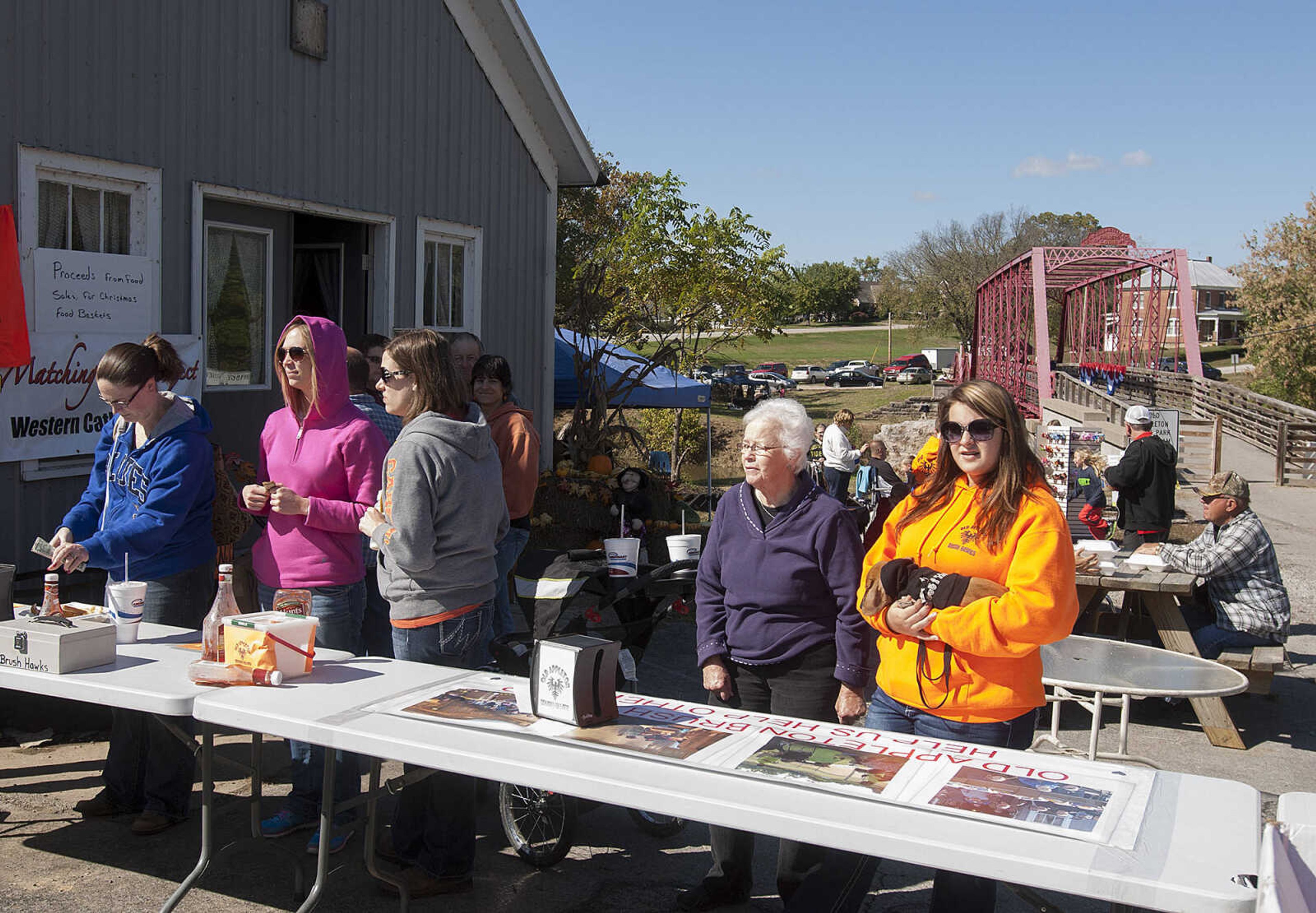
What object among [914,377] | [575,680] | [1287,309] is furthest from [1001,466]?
[914,377]

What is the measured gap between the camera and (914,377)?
203 ft

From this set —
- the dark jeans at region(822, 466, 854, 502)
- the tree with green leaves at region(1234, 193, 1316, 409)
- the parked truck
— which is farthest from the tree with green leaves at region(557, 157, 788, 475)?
the parked truck

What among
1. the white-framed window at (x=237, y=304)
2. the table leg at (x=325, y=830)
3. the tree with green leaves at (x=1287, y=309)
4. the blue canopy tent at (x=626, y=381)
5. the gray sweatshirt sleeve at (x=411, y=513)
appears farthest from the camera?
the tree with green leaves at (x=1287, y=309)

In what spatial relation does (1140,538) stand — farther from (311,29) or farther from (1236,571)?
(311,29)

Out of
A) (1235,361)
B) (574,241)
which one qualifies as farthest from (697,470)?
(1235,361)

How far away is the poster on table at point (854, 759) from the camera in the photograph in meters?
2.43

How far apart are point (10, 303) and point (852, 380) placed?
5634cm

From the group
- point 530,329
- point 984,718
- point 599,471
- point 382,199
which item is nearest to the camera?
point 984,718

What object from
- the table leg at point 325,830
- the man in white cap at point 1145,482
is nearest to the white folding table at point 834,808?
the table leg at point 325,830

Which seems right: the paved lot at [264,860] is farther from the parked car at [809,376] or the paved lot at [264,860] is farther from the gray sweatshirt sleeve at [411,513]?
the parked car at [809,376]

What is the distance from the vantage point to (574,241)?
90.9 ft

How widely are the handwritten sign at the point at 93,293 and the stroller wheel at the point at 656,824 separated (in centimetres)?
398

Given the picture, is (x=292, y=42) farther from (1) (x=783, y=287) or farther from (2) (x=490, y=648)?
(1) (x=783, y=287)

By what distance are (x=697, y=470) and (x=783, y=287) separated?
24.0 feet
